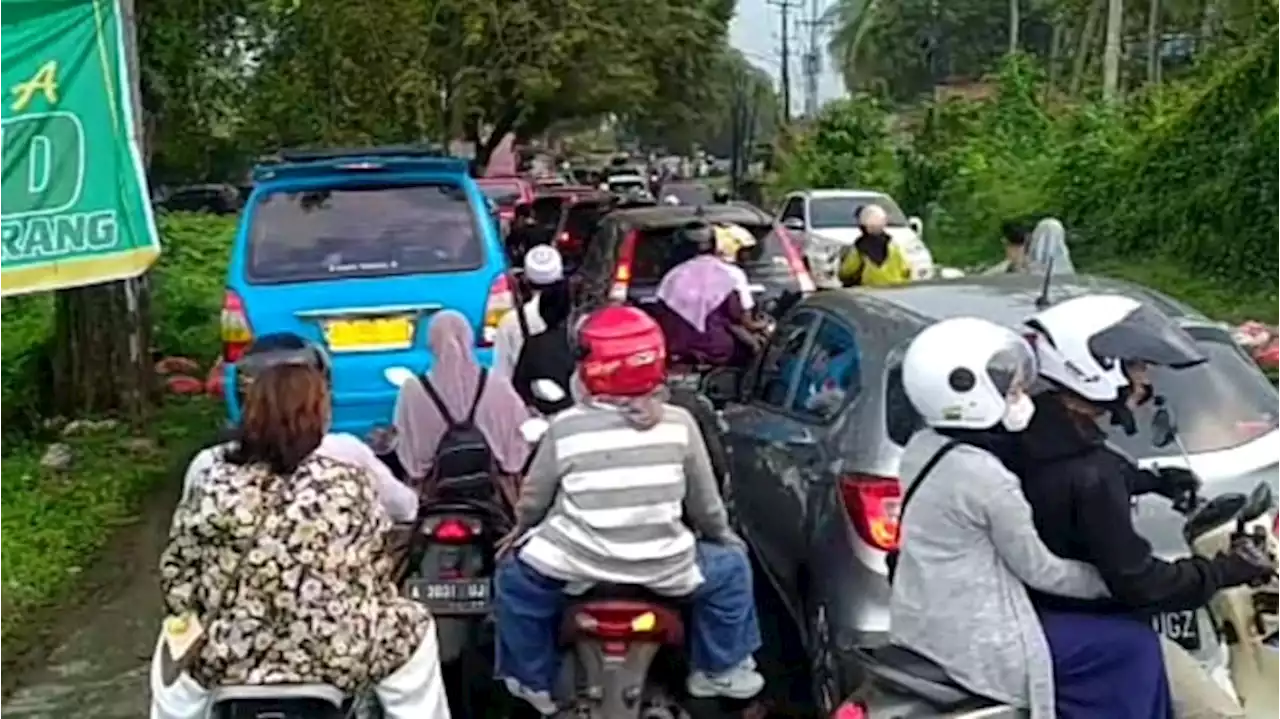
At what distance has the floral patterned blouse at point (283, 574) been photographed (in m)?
4.57

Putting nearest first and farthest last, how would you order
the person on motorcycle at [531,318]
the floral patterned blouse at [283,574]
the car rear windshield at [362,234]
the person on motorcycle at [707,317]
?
1. the floral patterned blouse at [283,574]
2. the person on motorcycle at [531,318]
3. the person on motorcycle at [707,317]
4. the car rear windshield at [362,234]

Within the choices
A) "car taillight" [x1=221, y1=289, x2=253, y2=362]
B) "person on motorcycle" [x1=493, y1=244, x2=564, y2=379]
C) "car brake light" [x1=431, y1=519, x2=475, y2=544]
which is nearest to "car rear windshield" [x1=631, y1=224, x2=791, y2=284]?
"car taillight" [x1=221, y1=289, x2=253, y2=362]

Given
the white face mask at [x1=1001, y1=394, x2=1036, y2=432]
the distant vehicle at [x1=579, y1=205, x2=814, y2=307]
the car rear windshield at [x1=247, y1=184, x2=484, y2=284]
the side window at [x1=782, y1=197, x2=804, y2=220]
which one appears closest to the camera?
the white face mask at [x1=1001, y1=394, x2=1036, y2=432]

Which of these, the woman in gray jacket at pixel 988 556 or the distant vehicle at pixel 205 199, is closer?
the woman in gray jacket at pixel 988 556

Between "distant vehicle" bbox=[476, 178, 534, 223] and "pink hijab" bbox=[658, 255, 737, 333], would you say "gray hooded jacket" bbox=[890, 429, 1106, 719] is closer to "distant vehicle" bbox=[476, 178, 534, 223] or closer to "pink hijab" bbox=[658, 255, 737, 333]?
"pink hijab" bbox=[658, 255, 737, 333]

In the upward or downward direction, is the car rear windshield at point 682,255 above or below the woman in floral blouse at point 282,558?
below

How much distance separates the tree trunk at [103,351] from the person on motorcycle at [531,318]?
545 cm

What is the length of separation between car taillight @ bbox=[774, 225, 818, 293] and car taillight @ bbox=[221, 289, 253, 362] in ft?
15.6

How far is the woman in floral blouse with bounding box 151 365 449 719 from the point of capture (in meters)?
4.58

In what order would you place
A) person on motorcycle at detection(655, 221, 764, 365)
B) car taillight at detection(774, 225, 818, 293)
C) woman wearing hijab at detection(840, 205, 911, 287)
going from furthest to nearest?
car taillight at detection(774, 225, 818, 293), woman wearing hijab at detection(840, 205, 911, 287), person on motorcycle at detection(655, 221, 764, 365)

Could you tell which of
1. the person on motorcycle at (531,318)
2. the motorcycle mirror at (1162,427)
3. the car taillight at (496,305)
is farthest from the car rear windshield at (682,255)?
the motorcycle mirror at (1162,427)

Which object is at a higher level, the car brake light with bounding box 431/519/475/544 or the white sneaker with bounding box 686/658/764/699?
the car brake light with bounding box 431/519/475/544

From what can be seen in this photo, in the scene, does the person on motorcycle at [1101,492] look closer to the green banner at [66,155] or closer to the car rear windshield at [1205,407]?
the car rear windshield at [1205,407]

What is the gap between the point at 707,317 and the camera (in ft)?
36.8
